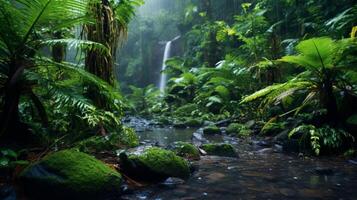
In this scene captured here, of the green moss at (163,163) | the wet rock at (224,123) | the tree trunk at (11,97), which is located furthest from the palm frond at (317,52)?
the wet rock at (224,123)

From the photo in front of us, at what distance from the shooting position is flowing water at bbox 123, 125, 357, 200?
3.39 m

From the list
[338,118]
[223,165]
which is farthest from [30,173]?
[338,118]

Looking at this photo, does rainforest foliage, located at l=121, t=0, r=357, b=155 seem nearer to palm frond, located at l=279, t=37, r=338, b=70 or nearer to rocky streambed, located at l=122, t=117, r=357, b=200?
palm frond, located at l=279, t=37, r=338, b=70

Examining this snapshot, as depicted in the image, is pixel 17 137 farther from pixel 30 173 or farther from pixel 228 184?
pixel 228 184

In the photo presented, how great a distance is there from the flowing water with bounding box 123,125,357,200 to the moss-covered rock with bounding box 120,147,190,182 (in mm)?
120

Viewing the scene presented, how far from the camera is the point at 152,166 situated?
12.4 ft

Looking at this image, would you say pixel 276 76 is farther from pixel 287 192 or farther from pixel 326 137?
pixel 287 192

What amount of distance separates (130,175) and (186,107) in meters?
9.47

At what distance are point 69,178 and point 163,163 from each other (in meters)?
1.15

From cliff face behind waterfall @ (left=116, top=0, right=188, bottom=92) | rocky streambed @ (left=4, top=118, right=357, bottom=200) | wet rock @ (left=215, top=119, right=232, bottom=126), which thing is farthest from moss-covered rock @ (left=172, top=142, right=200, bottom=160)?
cliff face behind waterfall @ (left=116, top=0, right=188, bottom=92)

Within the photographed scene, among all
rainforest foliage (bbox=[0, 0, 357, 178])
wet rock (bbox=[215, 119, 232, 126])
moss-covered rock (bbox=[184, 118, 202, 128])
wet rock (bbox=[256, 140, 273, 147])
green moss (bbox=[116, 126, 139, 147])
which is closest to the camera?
rainforest foliage (bbox=[0, 0, 357, 178])

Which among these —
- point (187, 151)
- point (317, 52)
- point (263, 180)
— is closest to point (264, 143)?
point (187, 151)

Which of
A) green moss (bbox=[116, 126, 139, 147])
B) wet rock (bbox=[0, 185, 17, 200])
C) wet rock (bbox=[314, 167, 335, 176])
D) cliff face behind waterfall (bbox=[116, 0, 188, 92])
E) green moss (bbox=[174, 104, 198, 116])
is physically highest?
→ cliff face behind waterfall (bbox=[116, 0, 188, 92])

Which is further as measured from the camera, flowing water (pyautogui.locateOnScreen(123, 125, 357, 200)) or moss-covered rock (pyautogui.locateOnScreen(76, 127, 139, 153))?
moss-covered rock (pyautogui.locateOnScreen(76, 127, 139, 153))
